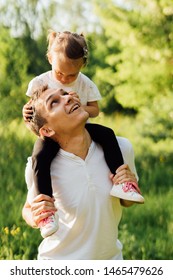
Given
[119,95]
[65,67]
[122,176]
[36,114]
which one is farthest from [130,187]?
[119,95]

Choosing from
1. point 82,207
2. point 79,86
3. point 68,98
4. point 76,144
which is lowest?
point 82,207

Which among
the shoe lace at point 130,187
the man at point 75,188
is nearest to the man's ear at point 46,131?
the man at point 75,188

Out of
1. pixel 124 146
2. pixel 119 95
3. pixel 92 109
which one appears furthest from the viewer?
pixel 119 95

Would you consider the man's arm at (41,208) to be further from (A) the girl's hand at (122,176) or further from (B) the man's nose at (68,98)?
(B) the man's nose at (68,98)

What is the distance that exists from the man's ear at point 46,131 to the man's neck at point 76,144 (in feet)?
0.16

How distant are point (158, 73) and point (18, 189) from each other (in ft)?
9.81

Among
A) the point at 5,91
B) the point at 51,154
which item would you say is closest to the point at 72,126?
the point at 51,154

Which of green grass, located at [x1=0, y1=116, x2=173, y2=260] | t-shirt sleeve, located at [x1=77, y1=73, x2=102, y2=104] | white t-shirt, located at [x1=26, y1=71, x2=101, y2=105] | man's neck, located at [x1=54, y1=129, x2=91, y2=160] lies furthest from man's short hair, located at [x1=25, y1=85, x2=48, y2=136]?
green grass, located at [x1=0, y1=116, x2=173, y2=260]

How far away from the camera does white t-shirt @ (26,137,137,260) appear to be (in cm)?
278

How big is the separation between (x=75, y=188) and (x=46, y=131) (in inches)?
10.5

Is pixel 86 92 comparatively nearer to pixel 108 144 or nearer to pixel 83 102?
pixel 83 102

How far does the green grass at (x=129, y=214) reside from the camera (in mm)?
4883

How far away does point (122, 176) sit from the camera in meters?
2.78
